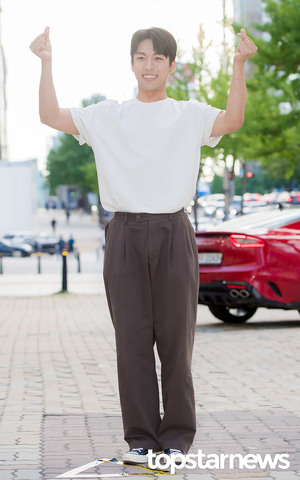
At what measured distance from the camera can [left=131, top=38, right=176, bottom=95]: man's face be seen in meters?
4.55

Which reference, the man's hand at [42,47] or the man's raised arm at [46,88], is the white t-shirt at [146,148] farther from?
the man's hand at [42,47]

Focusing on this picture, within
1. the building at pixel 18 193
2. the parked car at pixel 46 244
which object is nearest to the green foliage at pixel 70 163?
the parked car at pixel 46 244

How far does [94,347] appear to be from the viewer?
33.3 ft

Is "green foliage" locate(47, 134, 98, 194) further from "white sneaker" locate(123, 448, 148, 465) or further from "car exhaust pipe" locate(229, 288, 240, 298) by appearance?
"white sneaker" locate(123, 448, 148, 465)

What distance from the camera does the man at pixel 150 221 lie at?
4.48 meters

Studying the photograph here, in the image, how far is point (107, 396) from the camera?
697 cm

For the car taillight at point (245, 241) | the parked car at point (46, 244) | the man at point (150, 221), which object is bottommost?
the parked car at point (46, 244)

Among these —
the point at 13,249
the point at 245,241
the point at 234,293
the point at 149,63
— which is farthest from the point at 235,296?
the point at 13,249

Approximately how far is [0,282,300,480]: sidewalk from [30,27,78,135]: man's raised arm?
4.80 ft

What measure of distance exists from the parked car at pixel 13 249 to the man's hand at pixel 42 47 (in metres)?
43.7

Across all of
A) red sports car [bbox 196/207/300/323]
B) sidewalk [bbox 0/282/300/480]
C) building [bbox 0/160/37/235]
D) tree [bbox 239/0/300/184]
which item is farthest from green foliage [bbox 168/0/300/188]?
red sports car [bbox 196/207/300/323]

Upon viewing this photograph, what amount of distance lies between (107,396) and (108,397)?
1.9 inches

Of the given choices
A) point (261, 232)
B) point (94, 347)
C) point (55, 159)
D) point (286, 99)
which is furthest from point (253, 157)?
point (55, 159)

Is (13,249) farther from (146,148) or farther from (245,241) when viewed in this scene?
(146,148)
